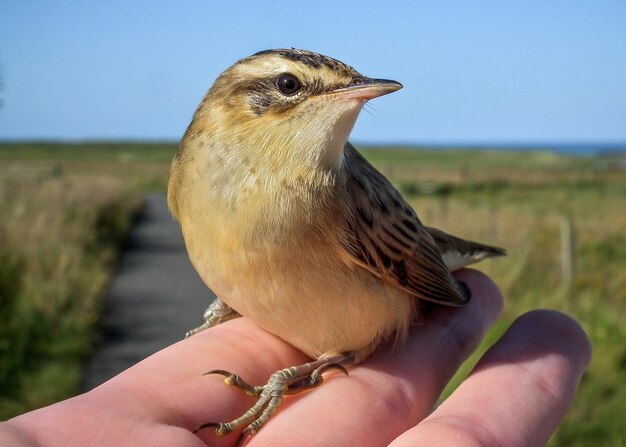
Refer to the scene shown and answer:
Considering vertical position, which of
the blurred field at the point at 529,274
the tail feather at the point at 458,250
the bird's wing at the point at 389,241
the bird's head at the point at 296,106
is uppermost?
the bird's head at the point at 296,106

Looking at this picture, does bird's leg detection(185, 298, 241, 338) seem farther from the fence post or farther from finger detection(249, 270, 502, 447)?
the fence post

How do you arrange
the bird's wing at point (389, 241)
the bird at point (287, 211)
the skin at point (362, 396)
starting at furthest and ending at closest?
the bird's wing at point (389, 241) → the bird at point (287, 211) → the skin at point (362, 396)

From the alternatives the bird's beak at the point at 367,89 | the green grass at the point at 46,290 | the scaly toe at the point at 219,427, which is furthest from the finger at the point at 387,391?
the green grass at the point at 46,290

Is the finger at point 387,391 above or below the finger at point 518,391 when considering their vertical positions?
below

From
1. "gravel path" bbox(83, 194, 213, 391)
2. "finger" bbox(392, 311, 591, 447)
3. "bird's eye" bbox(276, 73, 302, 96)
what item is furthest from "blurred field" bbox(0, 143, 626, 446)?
"bird's eye" bbox(276, 73, 302, 96)

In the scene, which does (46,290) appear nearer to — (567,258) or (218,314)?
(218,314)

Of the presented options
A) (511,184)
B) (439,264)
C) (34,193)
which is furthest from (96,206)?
(511,184)

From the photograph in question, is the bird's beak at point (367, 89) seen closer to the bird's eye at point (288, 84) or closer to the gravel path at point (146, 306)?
the bird's eye at point (288, 84)

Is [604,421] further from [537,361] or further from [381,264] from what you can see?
[381,264]
